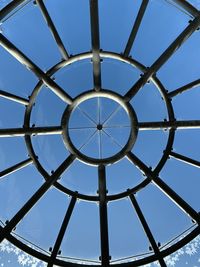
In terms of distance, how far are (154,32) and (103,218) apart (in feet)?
18.6

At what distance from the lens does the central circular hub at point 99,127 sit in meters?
12.1

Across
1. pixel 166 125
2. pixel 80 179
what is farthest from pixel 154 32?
→ pixel 80 179

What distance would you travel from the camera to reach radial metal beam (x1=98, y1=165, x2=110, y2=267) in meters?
11.2

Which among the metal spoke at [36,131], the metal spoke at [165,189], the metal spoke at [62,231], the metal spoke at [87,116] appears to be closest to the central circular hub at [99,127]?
the metal spoke at [87,116]

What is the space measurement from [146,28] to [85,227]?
6057 millimetres

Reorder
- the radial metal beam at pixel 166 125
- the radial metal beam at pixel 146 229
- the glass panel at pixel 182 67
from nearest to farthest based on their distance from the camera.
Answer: the radial metal beam at pixel 146 229 < the radial metal beam at pixel 166 125 < the glass panel at pixel 182 67

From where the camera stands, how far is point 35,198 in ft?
38.1

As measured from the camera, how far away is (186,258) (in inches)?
460

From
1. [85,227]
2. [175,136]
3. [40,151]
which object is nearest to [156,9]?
[175,136]

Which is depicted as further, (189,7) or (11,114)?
(11,114)

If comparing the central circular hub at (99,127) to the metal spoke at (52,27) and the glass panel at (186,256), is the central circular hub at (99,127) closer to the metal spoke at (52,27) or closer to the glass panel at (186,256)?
the metal spoke at (52,27)

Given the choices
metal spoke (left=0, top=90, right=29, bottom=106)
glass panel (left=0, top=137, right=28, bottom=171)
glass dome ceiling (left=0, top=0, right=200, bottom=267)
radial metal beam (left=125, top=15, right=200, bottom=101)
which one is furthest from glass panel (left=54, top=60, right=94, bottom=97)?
glass panel (left=0, top=137, right=28, bottom=171)

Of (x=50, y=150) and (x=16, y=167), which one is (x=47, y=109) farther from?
(x=16, y=167)

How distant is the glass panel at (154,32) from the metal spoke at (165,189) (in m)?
2.90
